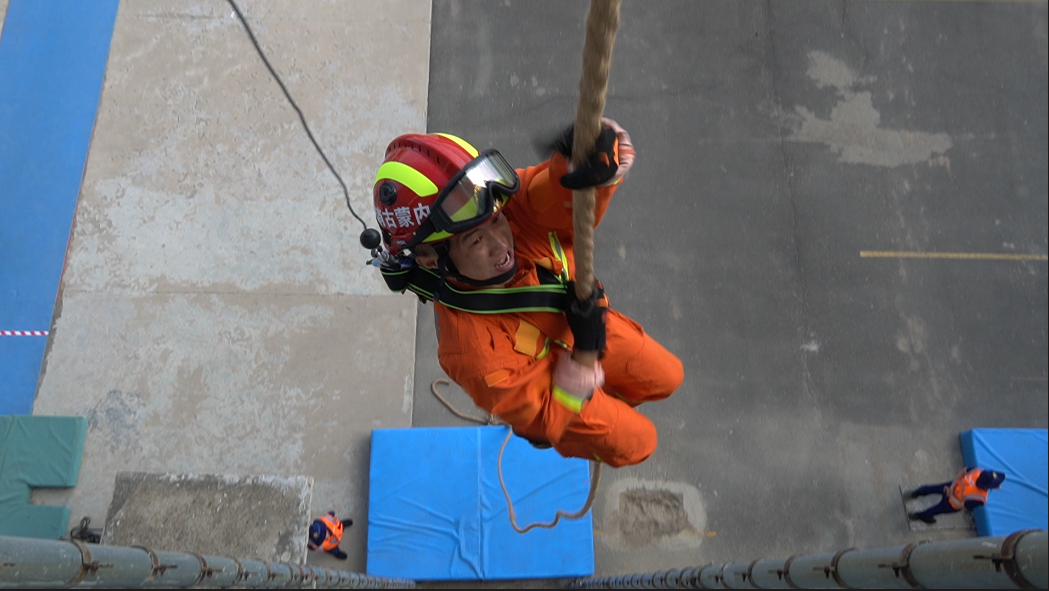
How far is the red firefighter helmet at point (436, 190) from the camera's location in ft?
7.63

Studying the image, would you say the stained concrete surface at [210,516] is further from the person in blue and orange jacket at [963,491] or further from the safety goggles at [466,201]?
the person in blue and orange jacket at [963,491]

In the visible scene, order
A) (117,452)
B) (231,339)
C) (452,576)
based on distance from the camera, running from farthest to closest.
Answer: (231,339), (117,452), (452,576)

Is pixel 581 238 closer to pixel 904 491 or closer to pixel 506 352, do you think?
pixel 506 352

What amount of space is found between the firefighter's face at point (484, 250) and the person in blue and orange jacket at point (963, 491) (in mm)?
3898

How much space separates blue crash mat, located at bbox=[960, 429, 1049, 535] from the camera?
4.66 m

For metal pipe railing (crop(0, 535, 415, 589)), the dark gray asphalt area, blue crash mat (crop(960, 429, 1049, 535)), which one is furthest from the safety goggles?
blue crash mat (crop(960, 429, 1049, 535))

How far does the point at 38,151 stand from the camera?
5.88m

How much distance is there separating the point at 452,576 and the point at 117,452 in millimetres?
2791

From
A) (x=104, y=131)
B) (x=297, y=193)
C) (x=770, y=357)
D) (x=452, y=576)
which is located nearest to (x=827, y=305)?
(x=770, y=357)

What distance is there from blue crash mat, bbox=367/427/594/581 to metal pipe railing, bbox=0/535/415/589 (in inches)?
85.6

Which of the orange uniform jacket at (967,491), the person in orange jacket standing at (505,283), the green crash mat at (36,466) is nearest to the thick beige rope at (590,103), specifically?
the person in orange jacket standing at (505,283)

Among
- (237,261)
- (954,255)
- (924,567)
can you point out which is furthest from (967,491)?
(237,261)

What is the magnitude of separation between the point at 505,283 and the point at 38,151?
18.7 ft

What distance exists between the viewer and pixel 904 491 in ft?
16.0
